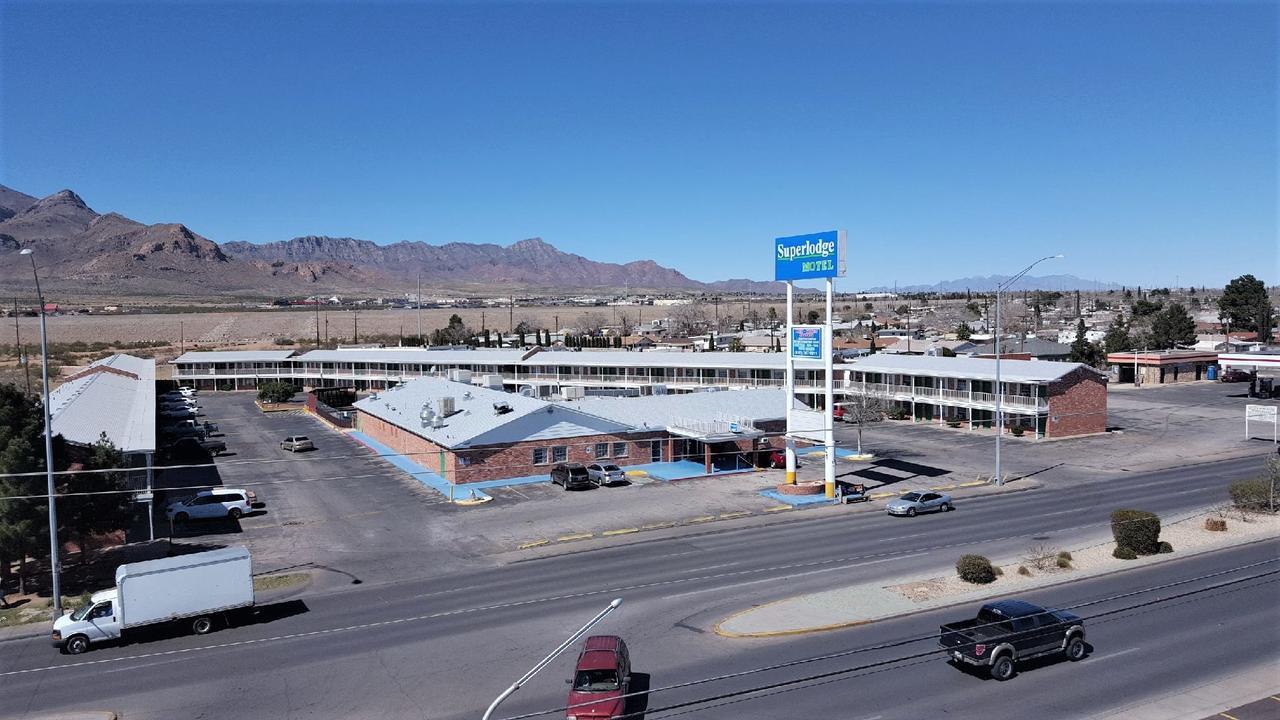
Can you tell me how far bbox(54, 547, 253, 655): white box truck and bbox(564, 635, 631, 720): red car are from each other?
12943 millimetres

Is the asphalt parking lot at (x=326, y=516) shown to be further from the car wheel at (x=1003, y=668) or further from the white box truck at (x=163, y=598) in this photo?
the car wheel at (x=1003, y=668)

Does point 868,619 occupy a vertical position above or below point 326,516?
above

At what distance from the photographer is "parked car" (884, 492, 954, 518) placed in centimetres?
4032

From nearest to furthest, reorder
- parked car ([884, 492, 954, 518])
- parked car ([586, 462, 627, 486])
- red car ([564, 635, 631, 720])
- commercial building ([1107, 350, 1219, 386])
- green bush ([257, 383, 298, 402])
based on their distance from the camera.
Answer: red car ([564, 635, 631, 720]), parked car ([884, 492, 954, 518]), parked car ([586, 462, 627, 486]), green bush ([257, 383, 298, 402]), commercial building ([1107, 350, 1219, 386])

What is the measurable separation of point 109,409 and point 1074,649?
2114 inches

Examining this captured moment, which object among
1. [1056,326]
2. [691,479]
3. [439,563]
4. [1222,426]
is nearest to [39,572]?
[439,563]

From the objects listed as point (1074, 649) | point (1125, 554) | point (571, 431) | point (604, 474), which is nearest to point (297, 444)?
point (571, 431)

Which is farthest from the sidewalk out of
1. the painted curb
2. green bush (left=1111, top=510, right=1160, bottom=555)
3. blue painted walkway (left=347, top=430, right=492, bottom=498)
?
blue painted walkway (left=347, top=430, right=492, bottom=498)

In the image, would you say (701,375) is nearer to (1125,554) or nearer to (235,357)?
(1125,554)

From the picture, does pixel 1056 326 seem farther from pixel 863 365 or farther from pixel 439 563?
pixel 439 563

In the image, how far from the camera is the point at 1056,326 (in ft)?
572

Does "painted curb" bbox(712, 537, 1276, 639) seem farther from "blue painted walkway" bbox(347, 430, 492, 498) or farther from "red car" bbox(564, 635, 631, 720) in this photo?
"blue painted walkway" bbox(347, 430, 492, 498)

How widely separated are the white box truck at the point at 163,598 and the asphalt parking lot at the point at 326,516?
205 inches

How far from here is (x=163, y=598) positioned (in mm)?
25328
